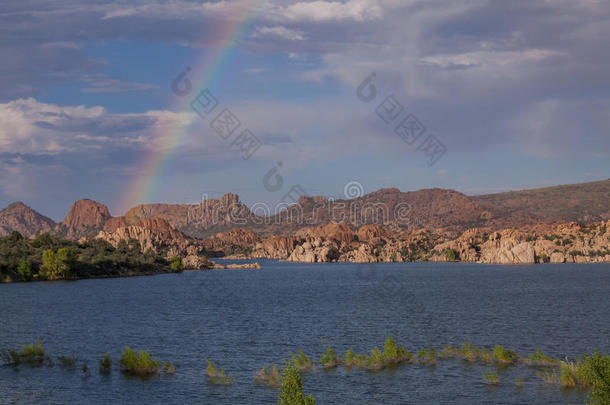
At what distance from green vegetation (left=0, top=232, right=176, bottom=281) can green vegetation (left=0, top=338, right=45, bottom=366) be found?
340ft

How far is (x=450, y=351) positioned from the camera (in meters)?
42.5

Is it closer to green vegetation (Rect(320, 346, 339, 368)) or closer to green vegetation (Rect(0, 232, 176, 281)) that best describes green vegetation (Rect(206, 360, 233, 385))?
green vegetation (Rect(320, 346, 339, 368))

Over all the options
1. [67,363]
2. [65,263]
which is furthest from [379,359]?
[65,263]

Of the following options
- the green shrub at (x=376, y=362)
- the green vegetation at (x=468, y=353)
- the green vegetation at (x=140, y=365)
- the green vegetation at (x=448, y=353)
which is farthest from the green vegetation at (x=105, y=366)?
the green vegetation at (x=468, y=353)

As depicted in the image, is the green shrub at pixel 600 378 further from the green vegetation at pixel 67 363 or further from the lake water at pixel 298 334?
the green vegetation at pixel 67 363

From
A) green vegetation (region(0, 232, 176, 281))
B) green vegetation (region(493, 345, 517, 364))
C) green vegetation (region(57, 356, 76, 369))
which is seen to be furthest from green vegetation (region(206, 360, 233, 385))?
green vegetation (region(0, 232, 176, 281))

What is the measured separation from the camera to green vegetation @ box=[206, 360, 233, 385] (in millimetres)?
35997

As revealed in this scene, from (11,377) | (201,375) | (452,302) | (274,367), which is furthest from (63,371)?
(452,302)

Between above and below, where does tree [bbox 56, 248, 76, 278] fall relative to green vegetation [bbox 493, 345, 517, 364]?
above

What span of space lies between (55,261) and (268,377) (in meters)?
122

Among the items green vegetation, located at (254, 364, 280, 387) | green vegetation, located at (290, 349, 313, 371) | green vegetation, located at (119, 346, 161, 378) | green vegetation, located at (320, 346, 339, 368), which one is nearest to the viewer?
green vegetation, located at (254, 364, 280, 387)

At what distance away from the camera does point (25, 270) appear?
451 feet

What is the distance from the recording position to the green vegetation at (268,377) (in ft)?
117

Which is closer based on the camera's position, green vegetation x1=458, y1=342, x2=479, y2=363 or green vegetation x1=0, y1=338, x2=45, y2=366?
green vegetation x1=458, y1=342, x2=479, y2=363
